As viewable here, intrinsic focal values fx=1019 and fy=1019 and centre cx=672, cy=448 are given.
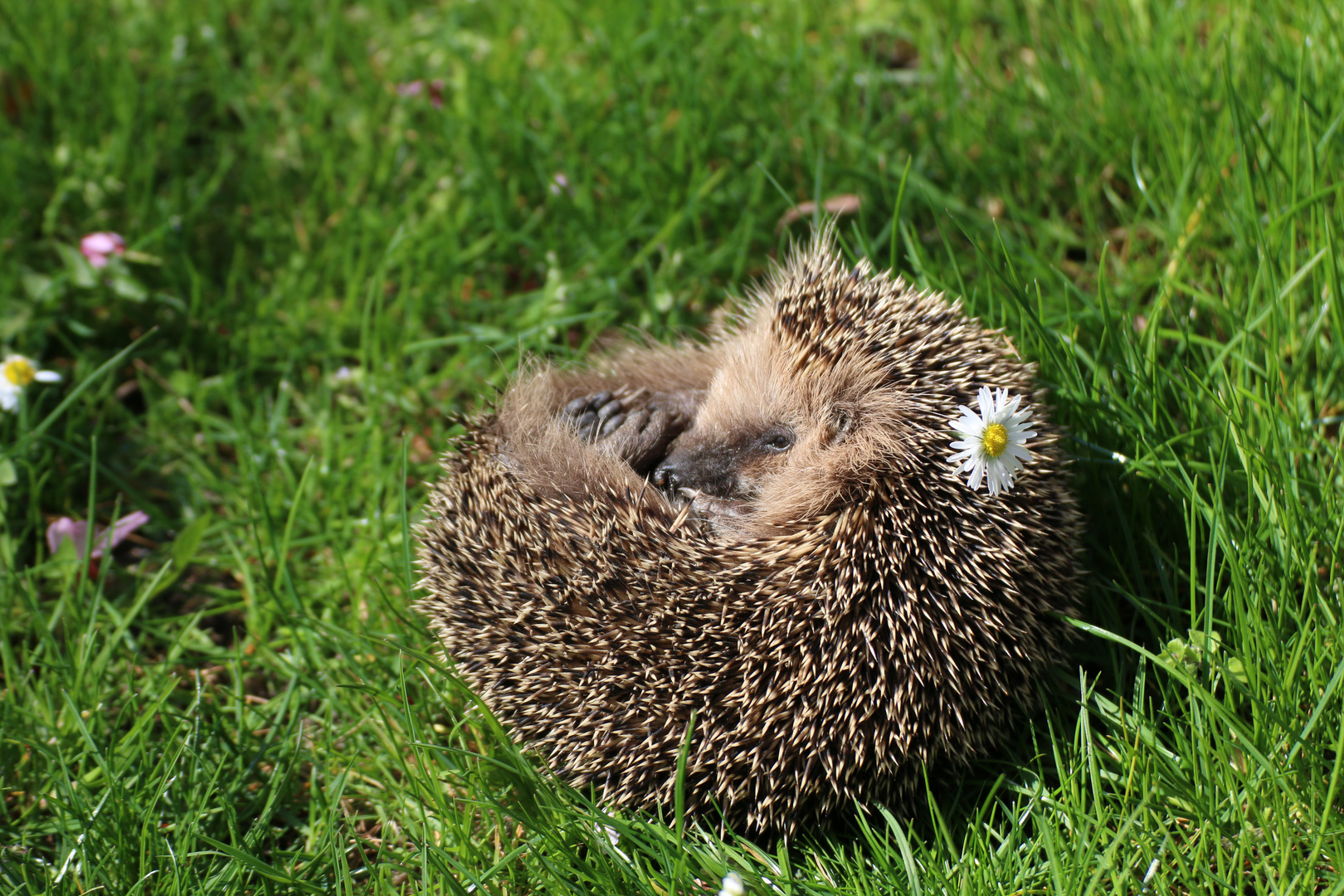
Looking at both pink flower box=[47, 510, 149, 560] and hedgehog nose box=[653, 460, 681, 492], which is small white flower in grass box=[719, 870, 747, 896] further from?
pink flower box=[47, 510, 149, 560]

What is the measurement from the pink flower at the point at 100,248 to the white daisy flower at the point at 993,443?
3.62 meters

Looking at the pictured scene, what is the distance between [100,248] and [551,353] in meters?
2.01

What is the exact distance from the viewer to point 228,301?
4.61 metres

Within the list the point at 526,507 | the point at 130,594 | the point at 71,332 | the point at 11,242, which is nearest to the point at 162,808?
the point at 130,594

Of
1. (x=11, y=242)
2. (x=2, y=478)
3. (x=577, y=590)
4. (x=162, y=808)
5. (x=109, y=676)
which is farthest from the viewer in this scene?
(x=11, y=242)

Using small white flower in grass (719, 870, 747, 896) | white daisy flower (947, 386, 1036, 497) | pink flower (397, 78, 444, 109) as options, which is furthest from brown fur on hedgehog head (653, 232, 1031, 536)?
pink flower (397, 78, 444, 109)

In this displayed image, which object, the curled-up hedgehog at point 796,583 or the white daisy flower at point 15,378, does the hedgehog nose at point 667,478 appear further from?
the white daisy flower at point 15,378

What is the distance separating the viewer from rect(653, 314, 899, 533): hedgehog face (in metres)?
2.99

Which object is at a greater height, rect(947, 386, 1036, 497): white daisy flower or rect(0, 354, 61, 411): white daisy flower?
rect(947, 386, 1036, 497): white daisy flower

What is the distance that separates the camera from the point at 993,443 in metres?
2.77

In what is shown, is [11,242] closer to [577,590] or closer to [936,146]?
[577,590]

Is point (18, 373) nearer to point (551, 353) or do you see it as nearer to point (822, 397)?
point (551, 353)

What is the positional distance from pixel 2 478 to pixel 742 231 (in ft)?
9.93

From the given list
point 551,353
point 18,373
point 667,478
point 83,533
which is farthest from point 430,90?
point 667,478
